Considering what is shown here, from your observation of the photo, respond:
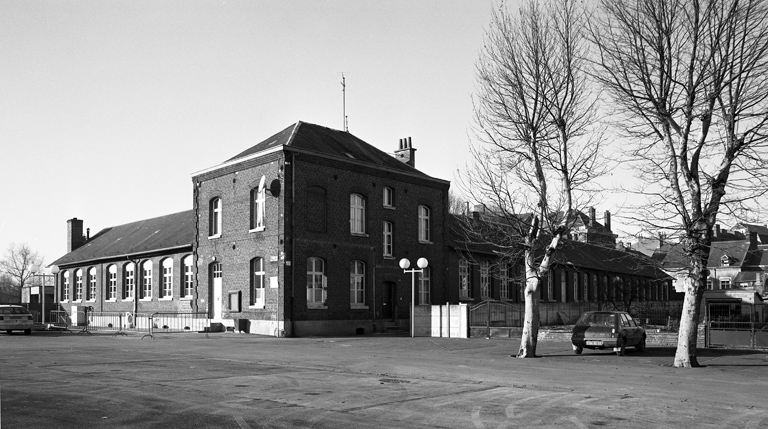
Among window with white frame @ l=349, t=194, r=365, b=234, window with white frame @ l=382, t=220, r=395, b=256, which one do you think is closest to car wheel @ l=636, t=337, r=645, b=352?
window with white frame @ l=349, t=194, r=365, b=234

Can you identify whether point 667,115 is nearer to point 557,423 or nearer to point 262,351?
point 557,423

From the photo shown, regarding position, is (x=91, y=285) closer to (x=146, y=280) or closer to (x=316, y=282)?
(x=146, y=280)

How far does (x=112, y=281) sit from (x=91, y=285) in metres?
3.63

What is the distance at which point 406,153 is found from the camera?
148 feet

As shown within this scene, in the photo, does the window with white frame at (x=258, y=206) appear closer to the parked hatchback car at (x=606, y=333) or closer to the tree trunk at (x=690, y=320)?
the parked hatchback car at (x=606, y=333)

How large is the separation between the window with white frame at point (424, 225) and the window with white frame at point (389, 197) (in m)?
2.66

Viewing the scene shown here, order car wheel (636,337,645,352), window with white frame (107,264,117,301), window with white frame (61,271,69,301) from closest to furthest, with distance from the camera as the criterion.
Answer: car wheel (636,337,645,352) < window with white frame (107,264,117,301) < window with white frame (61,271,69,301)

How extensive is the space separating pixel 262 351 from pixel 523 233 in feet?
28.9

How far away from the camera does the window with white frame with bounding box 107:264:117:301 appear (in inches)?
1890

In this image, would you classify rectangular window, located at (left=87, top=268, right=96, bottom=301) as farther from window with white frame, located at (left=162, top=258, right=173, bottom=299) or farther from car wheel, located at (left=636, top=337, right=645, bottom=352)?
car wheel, located at (left=636, top=337, right=645, bottom=352)

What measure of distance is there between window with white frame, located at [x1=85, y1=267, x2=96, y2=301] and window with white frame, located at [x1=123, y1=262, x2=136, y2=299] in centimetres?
490

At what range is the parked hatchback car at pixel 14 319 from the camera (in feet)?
111

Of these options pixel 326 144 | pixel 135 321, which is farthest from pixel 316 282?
pixel 135 321

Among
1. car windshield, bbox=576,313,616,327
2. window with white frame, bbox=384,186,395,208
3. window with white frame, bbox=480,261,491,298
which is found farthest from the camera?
window with white frame, bbox=480,261,491,298
